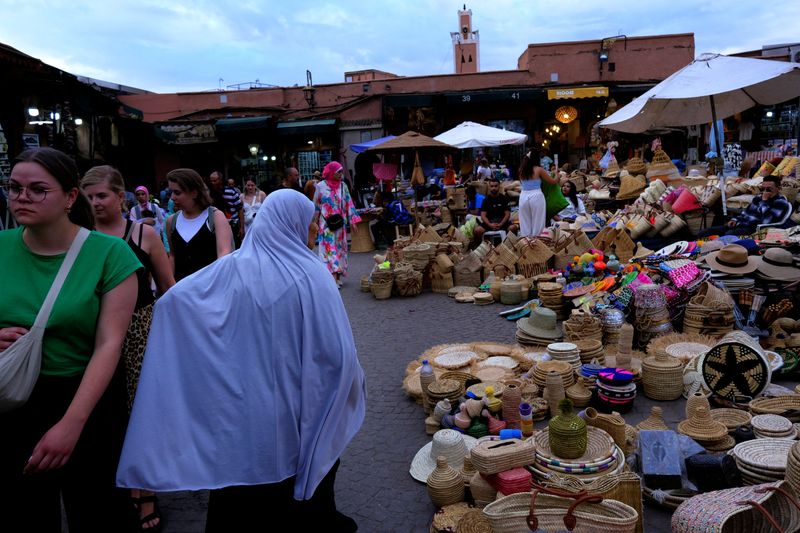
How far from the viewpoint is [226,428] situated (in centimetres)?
231

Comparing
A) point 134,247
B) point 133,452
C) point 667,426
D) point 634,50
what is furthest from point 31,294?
point 634,50

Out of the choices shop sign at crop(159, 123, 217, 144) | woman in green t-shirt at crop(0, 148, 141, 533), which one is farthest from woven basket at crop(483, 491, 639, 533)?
shop sign at crop(159, 123, 217, 144)

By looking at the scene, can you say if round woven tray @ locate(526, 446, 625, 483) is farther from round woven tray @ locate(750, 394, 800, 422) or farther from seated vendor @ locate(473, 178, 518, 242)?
seated vendor @ locate(473, 178, 518, 242)

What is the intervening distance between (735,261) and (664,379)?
1.89 meters

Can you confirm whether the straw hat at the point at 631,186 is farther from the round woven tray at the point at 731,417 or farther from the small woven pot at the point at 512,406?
the small woven pot at the point at 512,406

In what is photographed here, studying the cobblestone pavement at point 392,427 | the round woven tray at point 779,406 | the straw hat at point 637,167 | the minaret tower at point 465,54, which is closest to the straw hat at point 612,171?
the straw hat at point 637,167

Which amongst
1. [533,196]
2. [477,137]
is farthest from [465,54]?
[533,196]

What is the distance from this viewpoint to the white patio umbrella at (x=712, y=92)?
727 centimetres

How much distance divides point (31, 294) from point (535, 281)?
663 centimetres

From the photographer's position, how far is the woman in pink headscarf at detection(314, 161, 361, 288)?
899cm

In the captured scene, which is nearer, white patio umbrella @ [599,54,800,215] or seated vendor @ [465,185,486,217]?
white patio umbrella @ [599,54,800,215]

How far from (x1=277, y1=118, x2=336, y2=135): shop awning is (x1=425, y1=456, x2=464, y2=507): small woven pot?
56.8ft

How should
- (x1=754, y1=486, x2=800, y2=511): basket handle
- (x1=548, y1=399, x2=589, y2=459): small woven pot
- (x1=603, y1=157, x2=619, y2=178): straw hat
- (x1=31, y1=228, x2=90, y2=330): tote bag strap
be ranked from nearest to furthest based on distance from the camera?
(x1=31, y1=228, x2=90, y2=330): tote bag strap, (x1=754, y1=486, x2=800, y2=511): basket handle, (x1=548, y1=399, x2=589, y2=459): small woven pot, (x1=603, y1=157, x2=619, y2=178): straw hat

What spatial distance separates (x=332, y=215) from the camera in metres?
8.97
